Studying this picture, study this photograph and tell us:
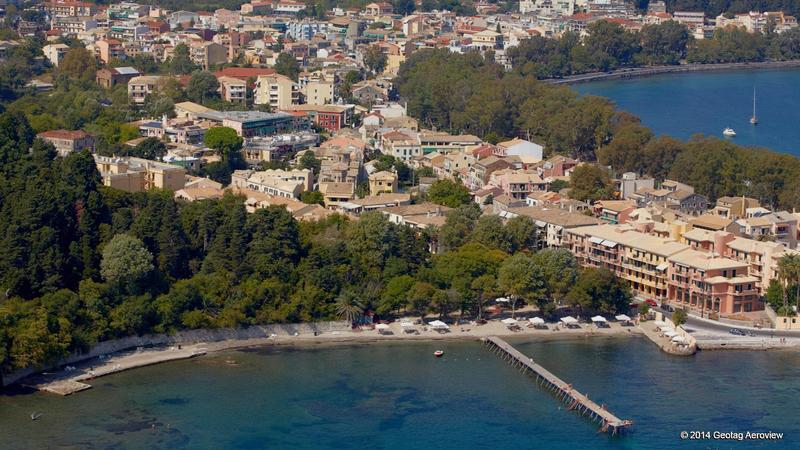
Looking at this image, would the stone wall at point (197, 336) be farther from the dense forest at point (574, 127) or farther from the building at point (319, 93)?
the building at point (319, 93)

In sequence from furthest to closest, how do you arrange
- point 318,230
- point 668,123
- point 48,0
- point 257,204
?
point 48,0, point 668,123, point 257,204, point 318,230

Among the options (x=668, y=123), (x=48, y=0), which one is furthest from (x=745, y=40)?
(x=48, y=0)

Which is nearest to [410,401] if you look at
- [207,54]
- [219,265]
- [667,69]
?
[219,265]

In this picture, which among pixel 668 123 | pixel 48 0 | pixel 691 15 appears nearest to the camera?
pixel 668 123

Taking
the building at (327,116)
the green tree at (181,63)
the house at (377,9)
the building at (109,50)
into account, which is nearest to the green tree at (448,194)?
the building at (327,116)

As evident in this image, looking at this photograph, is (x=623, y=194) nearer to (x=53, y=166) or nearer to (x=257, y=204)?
(x=257, y=204)

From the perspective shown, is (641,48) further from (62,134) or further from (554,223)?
(554,223)

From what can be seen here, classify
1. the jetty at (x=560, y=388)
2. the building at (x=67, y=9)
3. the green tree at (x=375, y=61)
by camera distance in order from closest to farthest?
1. the jetty at (x=560, y=388)
2. the green tree at (x=375, y=61)
3. the building at (x=67, y=9)

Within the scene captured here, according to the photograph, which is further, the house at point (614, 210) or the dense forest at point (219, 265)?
the house at point (614, 210)
